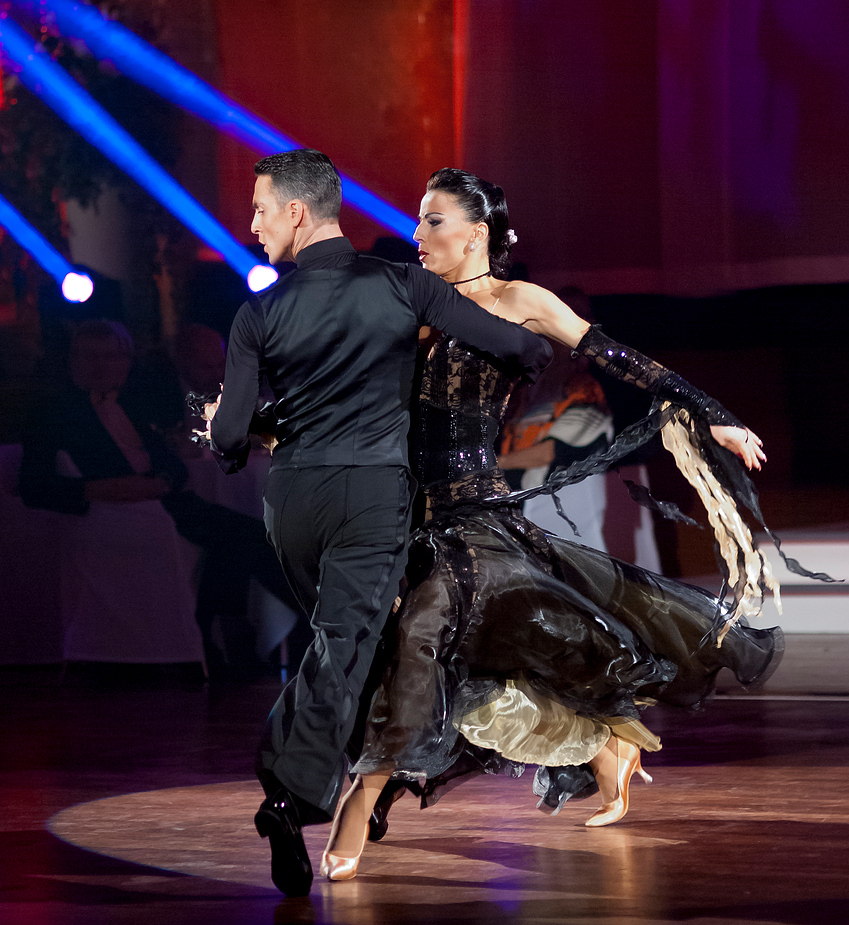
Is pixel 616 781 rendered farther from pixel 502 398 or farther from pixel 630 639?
pixel 502 398

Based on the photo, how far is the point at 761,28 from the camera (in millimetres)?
5625

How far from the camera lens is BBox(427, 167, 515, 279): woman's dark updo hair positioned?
3.07m

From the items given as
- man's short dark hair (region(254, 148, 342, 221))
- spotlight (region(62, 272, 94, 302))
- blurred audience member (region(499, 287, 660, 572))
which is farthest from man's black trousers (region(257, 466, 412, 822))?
spotlight (region(62, 272, 94, 302))

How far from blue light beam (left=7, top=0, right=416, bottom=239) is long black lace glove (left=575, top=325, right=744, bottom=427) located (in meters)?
3.12

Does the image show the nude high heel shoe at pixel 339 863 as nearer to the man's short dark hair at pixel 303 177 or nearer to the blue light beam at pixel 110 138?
the man's short dark hair at pixel 303 177

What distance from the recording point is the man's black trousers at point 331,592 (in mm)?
2441

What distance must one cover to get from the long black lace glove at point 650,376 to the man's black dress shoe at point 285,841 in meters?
1.17

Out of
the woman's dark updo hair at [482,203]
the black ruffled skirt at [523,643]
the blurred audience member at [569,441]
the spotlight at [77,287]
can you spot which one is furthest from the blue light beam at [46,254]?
the black ruffled skirt at [523,643]

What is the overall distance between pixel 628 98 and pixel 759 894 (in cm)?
414

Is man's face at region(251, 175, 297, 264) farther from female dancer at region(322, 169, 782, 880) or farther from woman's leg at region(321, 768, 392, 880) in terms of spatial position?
woman's leg at region(321, 768, 392, 880)

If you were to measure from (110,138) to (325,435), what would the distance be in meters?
3.97

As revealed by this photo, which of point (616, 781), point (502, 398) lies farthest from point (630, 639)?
point (502, 398)

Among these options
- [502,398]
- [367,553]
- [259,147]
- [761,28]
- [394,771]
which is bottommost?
[394,771]

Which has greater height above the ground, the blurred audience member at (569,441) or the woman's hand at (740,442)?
the woman's hand at (740,442)
